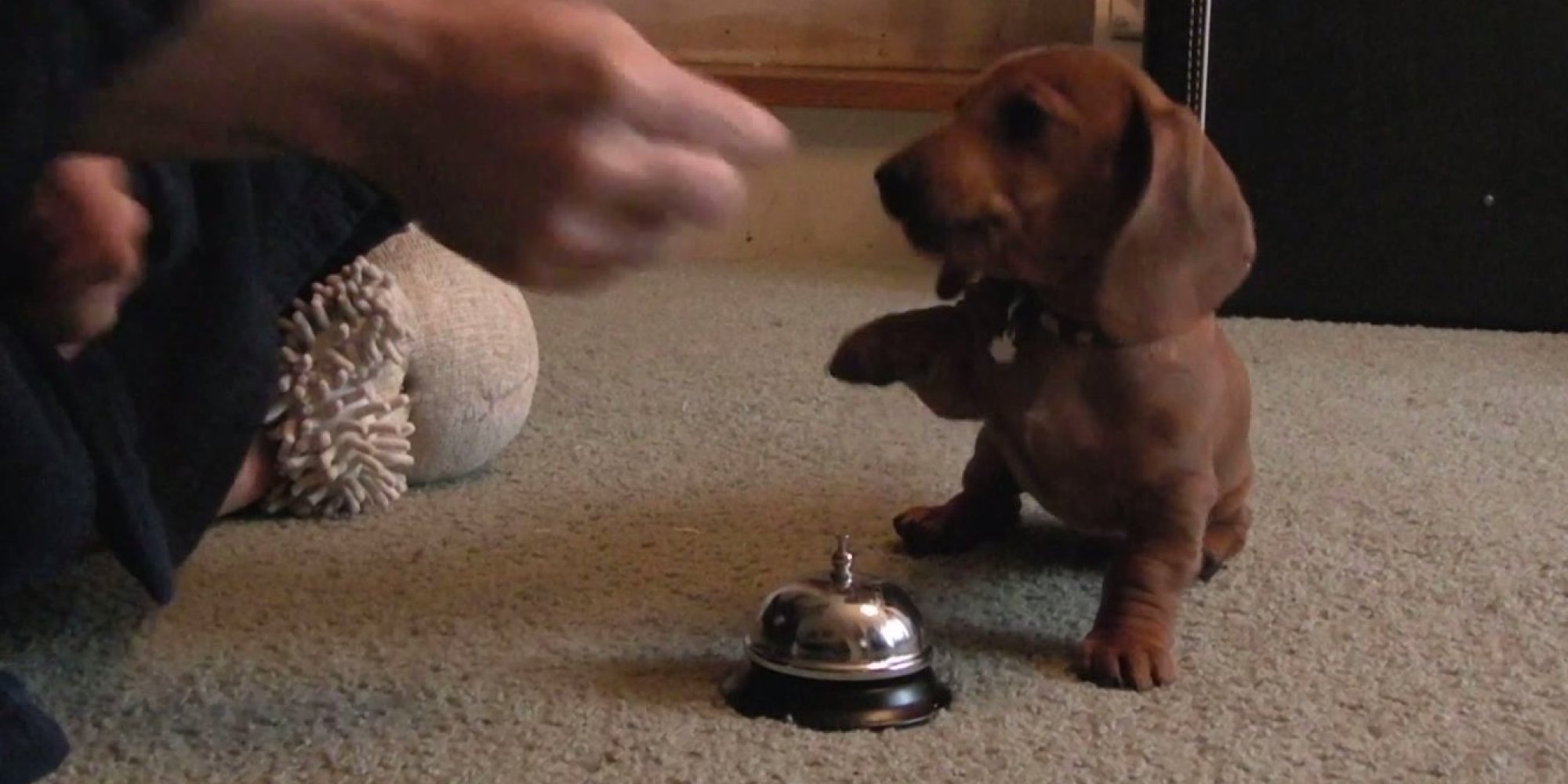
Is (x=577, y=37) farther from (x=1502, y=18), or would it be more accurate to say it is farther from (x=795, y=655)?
(x=1502, y=18)

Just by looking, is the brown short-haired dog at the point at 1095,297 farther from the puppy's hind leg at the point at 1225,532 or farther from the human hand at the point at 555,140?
the human hand at the point at 555,140

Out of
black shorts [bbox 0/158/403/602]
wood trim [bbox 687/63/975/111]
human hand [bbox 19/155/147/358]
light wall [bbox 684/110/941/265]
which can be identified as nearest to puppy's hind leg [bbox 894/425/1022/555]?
black shorts [bbox 0/158/403/602]

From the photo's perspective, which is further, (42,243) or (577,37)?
(42,243)

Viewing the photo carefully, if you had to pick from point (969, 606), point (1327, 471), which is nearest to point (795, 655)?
point (969, 606)

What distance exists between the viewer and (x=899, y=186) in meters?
0.88

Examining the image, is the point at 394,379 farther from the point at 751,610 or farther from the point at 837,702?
the point at 837,702

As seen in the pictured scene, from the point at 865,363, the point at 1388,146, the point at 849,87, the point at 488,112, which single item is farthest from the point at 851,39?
the point at 488,112

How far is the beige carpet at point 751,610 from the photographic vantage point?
2.56 ft

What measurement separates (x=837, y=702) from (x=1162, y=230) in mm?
294

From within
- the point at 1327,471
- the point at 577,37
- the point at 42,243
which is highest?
the point at 577,37

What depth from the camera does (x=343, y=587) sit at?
978mm

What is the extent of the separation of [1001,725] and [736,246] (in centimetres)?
150

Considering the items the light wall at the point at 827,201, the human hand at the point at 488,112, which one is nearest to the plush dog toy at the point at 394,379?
the human hand at the point at 488,112

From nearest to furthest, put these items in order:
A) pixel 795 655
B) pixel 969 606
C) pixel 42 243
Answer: pixel 42 243, pixel 795 655, pixel 969 606
